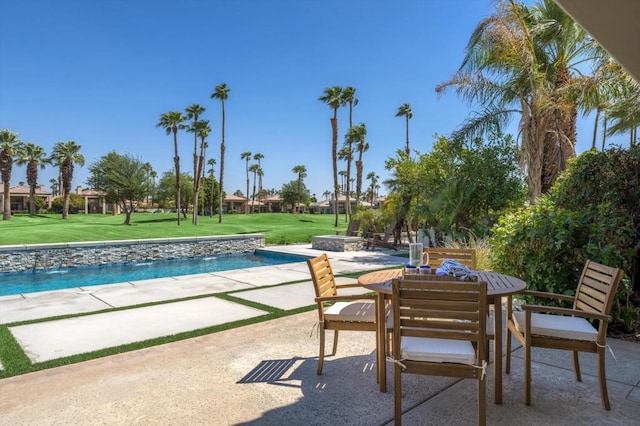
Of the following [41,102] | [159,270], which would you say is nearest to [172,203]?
[41,102]

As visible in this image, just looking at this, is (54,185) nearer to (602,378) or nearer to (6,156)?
(6,156)

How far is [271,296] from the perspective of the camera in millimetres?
5926

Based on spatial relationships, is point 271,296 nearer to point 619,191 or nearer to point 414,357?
point 414,357

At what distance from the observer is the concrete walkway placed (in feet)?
7.82

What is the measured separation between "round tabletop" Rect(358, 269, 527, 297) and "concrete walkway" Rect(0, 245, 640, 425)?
785mm

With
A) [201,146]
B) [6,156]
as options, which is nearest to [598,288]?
[201,146]

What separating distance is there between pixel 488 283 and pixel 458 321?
552 millimetres

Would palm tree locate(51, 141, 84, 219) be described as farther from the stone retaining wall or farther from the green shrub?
the green shrub

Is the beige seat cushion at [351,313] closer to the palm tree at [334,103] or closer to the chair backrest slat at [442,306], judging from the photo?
the chair backrest slat at [442,306]

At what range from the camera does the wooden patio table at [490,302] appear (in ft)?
8.18

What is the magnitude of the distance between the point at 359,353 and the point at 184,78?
21.4 metres

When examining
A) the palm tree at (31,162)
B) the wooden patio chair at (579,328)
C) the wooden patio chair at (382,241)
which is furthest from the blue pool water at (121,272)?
the palm tree at (31,162)

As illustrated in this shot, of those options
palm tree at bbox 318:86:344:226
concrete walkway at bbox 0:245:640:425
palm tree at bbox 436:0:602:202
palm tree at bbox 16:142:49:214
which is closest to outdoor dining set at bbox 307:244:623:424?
concrete walkway at bbox 0:245:640:425

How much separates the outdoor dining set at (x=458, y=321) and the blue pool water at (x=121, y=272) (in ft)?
28.5
